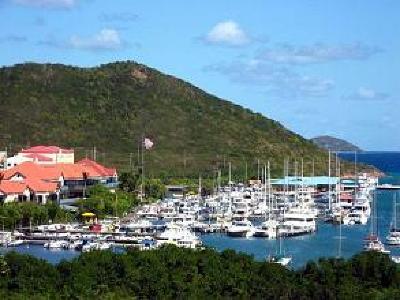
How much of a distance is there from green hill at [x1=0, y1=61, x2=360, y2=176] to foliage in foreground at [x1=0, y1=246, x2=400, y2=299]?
5750 cm

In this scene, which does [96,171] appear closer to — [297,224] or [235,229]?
[235,229]

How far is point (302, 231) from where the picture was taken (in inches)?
2247

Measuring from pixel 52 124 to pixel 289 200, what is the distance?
109 ft

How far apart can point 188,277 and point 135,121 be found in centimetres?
7012

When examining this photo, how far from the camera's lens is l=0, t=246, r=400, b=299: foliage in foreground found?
2795 cm

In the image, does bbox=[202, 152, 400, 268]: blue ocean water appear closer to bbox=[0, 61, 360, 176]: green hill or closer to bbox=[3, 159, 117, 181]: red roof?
bbox=[3, 159, 117, 181]: red roof

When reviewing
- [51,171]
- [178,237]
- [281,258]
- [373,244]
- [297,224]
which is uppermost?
[51,171]

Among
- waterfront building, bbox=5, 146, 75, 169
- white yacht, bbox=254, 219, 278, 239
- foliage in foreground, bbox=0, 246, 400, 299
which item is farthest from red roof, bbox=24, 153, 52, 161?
foliage in foreground, bbox=0, 246, 400, 299

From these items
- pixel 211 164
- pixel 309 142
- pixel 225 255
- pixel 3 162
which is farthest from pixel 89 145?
pixel 225 255

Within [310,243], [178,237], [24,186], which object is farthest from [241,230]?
[24,186]

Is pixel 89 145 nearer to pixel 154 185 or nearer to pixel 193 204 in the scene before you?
pixel 154 185

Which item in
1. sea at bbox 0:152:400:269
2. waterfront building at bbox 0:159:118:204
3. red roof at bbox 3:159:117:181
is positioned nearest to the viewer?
sea at bbox 0:152:400:269

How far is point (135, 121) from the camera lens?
324 feet

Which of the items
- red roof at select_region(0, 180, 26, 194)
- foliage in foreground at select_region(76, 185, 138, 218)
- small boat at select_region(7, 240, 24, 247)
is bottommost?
small boat at select_region(7, 240, 24, 247)
